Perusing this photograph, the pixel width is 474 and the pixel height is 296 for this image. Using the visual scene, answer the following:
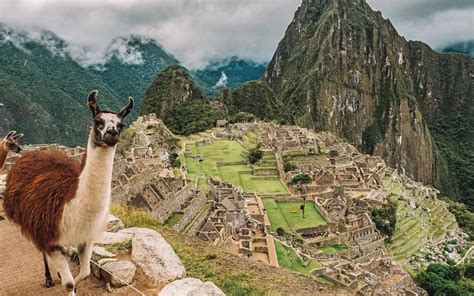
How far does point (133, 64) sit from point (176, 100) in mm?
7372

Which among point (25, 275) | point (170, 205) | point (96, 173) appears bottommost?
point (170, 205)

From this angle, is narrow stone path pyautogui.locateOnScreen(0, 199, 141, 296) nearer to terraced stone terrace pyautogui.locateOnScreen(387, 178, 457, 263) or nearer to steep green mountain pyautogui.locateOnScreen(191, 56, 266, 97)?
terraced stone terrace pyautogui.locateOnScreen(387, 178, 457, 263)

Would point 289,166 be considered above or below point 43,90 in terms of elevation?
below

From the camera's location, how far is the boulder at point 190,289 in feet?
12.3

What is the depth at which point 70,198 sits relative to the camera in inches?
133

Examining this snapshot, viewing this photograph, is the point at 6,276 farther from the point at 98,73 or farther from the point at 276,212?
the point at 98,73

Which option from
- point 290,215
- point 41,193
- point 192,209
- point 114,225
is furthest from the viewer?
point 290,215

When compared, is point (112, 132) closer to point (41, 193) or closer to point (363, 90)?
point (41, 193)

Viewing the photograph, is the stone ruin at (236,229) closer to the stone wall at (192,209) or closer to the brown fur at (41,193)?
the stone wall at (192,209)

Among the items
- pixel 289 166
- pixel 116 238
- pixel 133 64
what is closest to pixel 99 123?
pixel 116 238

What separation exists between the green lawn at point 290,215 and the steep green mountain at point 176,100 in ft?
97.8

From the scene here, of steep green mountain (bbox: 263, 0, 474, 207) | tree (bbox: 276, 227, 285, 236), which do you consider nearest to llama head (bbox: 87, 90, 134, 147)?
tree (bbox: 276, 227, 285, 236)

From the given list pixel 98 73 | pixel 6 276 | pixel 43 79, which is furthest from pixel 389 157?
pixel 6 276

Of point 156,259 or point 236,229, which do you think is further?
point 236,229
